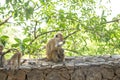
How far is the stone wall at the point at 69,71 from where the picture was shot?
5.62 metres

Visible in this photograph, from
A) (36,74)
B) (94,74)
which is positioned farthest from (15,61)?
(94,74)

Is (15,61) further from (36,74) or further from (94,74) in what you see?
(94,74)

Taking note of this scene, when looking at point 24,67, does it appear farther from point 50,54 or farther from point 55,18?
point 55,18

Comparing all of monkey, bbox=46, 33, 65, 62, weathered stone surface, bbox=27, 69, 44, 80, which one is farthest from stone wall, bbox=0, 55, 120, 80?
monkey, bbox=46, 33, 65, 62

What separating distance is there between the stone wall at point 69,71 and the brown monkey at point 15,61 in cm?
12

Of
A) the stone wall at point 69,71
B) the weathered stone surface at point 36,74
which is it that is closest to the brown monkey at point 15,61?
the stone wall at point 69,71

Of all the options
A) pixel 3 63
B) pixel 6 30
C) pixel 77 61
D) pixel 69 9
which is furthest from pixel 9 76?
pixel 6 30

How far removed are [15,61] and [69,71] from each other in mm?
1043

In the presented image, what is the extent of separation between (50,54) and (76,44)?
350cm

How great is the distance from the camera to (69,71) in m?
5.71

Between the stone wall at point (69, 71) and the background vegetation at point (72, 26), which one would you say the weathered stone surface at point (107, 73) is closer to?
the stone wall at point (69, 71)

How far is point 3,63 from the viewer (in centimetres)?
571

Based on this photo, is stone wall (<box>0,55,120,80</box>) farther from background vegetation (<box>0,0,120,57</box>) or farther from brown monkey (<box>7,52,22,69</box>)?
background vegetation (<box>0,0,120,57</box>)

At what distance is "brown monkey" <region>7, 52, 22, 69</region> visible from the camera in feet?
18.3
